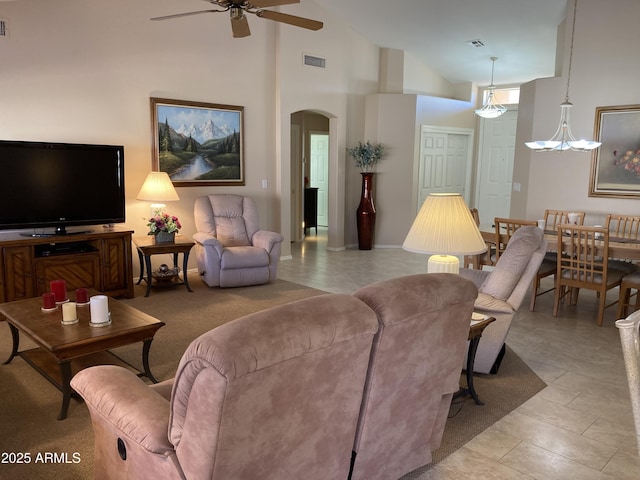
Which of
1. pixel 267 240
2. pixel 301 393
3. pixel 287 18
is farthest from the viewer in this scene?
pixel 267 240

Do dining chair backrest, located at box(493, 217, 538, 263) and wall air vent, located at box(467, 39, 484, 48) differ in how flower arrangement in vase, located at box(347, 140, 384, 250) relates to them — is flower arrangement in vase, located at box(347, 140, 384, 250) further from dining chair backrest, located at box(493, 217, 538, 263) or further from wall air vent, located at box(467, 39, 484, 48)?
dining chair backrest, located at box(493, 217, 538, 263)

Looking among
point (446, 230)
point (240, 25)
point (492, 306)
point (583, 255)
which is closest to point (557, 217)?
point (583, 255)

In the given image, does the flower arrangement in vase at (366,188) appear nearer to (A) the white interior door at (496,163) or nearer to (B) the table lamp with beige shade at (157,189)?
(A) the white interior door at (496,163)

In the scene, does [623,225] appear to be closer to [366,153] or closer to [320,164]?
[366,153]

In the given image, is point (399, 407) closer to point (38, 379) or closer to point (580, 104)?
point (38, 379)

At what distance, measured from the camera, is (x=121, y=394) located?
170 centimetres

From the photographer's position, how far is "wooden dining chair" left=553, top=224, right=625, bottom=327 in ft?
14.3

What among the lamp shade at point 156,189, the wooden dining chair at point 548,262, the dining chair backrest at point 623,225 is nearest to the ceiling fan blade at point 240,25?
the lamp shade at point 156,189

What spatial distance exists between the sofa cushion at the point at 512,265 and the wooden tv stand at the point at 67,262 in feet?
11.9

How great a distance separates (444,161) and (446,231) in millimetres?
6677

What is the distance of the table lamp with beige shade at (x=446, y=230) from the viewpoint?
105 inches

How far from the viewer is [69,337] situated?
2707mm

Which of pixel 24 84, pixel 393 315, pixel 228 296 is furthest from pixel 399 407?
pixel 24 84

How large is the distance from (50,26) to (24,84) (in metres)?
0.65
